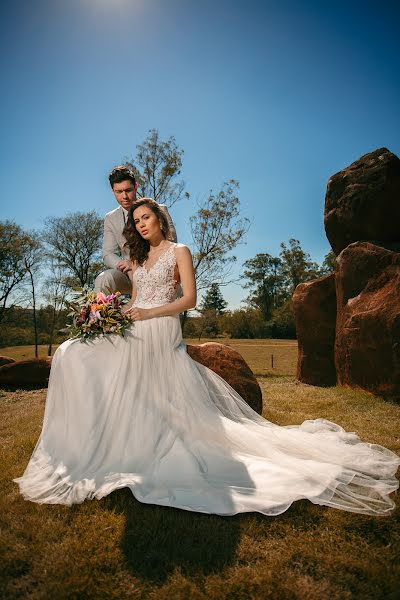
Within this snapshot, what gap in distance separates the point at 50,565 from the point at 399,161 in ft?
34.4

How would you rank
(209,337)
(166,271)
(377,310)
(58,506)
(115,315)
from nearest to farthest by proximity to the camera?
1. (58,506)
2. (115,315)
3. (166,271)
4. (377,310)
5. (209,337)

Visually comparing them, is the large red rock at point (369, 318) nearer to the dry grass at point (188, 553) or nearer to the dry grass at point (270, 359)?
the dry grass at point (188, 553)

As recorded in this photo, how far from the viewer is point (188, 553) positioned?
2617mm

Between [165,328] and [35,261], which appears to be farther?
[35,261]

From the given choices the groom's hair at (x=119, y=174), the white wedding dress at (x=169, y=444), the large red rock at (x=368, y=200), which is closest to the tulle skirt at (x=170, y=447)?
the white wedding dress at (x=169, y=444)

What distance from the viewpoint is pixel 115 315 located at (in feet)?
14.0

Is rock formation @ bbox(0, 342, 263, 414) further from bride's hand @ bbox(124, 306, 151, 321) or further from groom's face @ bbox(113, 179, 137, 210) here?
groom's face @ bbox(113, 179, 137, 210)

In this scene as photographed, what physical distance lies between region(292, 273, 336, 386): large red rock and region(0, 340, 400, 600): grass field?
25.1 feet

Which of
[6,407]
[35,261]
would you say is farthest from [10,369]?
[35,261]

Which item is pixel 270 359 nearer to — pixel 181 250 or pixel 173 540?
pixel 181 250

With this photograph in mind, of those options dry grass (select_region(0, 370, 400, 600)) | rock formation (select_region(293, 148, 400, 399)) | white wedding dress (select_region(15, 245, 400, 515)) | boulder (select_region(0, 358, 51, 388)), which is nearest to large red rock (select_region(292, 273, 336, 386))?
rock formation (select_region(293, 148, 400, 399))

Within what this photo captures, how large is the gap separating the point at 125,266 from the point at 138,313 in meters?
0.98

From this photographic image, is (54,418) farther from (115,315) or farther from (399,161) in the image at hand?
(399,161)

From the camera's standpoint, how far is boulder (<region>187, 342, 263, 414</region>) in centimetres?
605
